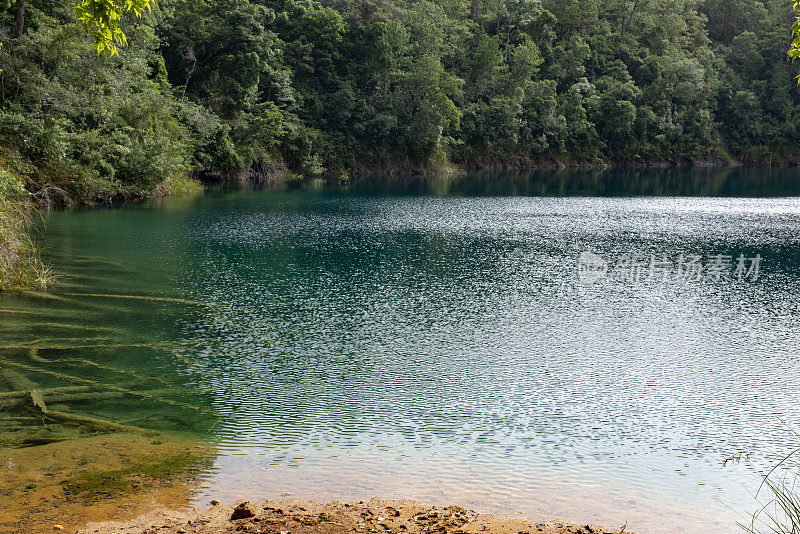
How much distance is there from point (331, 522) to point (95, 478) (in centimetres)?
237

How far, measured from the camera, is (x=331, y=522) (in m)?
4.77

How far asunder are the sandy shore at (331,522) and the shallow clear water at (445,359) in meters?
Result: 0.58

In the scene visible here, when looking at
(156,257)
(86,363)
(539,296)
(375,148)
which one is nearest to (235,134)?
(375,148)

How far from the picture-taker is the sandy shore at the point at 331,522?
4633 millimetres

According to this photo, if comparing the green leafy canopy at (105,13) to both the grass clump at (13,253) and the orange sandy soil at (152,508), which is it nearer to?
the orange sandy soil at (152,508)

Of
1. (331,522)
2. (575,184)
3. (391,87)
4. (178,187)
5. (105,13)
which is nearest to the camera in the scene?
(331,522)

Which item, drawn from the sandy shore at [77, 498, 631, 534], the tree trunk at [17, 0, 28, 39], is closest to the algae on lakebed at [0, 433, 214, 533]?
the sandy shore at [77, 498, 631, 534]

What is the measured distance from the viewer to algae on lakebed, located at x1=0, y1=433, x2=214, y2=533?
16.8 feet

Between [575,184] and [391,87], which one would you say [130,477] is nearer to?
[575,184]

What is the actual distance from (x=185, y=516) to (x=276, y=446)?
183cm

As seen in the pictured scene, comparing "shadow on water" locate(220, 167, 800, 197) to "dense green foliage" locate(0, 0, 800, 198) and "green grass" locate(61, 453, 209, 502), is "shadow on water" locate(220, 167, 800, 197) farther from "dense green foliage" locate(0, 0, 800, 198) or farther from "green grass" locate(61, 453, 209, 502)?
"green grass" locate(61, 453, 209, 502)

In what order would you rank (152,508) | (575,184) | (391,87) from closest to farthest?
(152,508) → (575,184) → (391,87)

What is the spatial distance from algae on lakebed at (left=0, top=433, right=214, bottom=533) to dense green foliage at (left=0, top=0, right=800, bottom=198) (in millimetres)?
4595

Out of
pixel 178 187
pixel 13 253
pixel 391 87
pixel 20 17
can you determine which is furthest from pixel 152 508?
pixel 391 87
